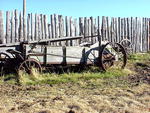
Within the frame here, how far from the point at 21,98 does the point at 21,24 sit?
512cm

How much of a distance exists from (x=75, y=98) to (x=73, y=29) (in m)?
6.47

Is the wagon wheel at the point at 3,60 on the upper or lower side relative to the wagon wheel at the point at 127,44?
lower

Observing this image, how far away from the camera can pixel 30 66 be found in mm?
10172

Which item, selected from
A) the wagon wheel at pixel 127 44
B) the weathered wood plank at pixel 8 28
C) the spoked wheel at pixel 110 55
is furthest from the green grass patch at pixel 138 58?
the weathered wood plank at pixel 8 28

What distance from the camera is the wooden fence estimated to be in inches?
493

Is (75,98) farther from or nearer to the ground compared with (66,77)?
nearer to the ground

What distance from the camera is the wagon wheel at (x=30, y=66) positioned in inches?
396

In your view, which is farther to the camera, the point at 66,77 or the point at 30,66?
the point at 66,77

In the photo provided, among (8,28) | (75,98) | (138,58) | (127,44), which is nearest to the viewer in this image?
(75,98)

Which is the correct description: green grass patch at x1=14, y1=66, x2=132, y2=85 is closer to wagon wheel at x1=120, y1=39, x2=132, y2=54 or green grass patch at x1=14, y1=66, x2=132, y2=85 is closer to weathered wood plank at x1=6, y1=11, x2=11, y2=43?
weathered wood plank at x1=6, y1=11, x2=11, y2=43

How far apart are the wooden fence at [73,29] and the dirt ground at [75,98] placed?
296 centimetres

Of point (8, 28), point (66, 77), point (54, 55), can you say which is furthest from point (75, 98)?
point (8, 28)

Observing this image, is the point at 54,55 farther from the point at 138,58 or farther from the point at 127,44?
the point at 127,44

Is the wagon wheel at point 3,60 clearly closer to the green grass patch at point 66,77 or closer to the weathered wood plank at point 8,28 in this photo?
the green grass patch at point 66,77
